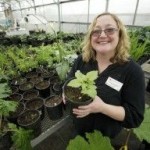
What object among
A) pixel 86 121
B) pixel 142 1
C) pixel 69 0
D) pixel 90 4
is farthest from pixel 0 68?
pixel 69 0

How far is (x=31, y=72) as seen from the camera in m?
2.38

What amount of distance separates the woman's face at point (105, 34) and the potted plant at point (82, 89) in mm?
300

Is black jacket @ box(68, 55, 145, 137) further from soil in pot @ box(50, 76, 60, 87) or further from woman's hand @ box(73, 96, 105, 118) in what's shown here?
soil in pot @ box(50, 76, 60, 87)

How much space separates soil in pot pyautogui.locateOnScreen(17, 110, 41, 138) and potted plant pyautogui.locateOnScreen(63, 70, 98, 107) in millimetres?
621

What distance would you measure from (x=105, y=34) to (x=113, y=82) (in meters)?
0.29

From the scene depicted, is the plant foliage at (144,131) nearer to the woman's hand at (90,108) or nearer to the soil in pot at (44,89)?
the woman's hand at (90,108)

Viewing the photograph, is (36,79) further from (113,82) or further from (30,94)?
(113,82)

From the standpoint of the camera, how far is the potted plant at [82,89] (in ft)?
2.31

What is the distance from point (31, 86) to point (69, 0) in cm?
522

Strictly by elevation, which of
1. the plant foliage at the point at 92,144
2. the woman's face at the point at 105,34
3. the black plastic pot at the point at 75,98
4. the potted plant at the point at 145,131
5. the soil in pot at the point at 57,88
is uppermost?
the woman's face at the point at 105,34

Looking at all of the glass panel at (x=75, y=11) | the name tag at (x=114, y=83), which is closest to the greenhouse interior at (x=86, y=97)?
the name tag at (x=114, y=83)

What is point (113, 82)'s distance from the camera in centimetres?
101

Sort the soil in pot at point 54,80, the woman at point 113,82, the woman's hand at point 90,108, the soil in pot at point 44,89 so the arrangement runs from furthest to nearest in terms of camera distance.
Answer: the soil in pot at point 54,80 → the soil in pot at point 44,89 → the woman at point 113,82 → the woman's hand at point 90,108

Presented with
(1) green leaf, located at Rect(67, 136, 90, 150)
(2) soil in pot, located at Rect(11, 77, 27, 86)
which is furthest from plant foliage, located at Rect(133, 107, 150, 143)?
(2) soil in pot, located at Rect(11, 77, 27, 86)
